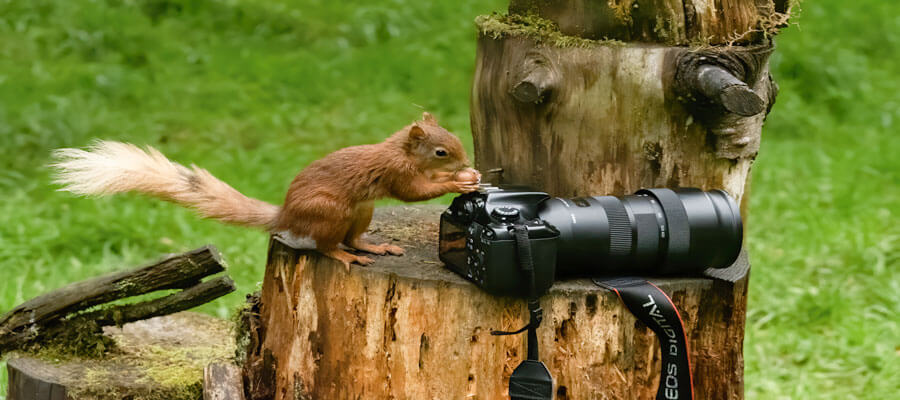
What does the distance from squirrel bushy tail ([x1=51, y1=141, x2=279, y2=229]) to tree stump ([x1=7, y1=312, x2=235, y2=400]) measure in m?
0.77

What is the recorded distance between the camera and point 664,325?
3.24m

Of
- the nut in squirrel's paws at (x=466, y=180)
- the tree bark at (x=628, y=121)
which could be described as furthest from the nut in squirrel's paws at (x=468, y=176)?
the tree bark at (x=628, y=121)

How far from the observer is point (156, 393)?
4.05m

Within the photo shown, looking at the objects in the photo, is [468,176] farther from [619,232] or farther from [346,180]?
[619,232]

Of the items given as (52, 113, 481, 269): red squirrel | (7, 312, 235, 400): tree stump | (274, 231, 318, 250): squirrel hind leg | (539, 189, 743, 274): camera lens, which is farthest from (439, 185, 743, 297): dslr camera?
(7, 312, 235, 400): tree stump

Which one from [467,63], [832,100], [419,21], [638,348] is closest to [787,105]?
[832,100]

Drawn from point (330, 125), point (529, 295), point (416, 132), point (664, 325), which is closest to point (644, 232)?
point (664, 325)

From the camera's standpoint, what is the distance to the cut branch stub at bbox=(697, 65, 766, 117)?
324 centimetres

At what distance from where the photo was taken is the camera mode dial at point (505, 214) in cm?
316

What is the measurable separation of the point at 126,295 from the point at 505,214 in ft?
5.91

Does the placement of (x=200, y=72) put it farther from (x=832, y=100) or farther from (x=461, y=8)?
(x=832, y=100)

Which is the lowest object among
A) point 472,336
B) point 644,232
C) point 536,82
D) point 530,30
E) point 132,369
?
point 132,369

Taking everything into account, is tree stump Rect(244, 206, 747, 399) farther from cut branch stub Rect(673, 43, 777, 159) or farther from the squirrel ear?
cut branch stub Rect(673, 43, 777, 159)

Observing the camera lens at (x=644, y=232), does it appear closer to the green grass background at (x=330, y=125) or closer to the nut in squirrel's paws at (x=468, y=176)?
the nut in squirrel's paws at (x=468, y=176)
